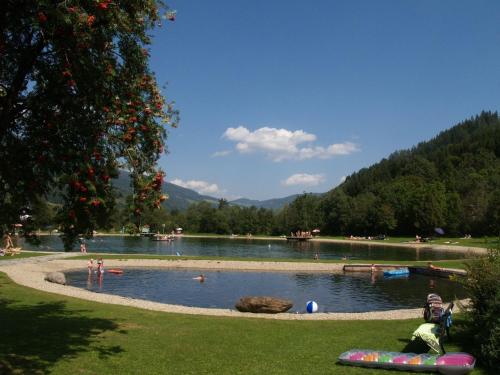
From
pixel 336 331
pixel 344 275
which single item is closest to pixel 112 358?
pixel 336 331

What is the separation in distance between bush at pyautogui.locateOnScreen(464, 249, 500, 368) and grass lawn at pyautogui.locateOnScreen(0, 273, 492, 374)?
2.00ft

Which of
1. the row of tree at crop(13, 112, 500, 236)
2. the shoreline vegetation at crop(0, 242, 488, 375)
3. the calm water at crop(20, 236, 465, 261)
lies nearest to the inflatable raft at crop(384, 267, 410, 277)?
the calm water at crop(20, 236, 465, 261)

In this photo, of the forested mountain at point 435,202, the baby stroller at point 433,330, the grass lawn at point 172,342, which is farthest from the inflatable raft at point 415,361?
the forested mountain at point 435,202

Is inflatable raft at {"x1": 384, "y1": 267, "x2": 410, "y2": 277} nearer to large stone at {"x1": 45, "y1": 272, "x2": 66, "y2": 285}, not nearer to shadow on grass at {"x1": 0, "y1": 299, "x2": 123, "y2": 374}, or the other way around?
large stone at {"x1": 45, "y1": 272, "x2": 66, "y2": 285}

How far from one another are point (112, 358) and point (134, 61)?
8.14 meters

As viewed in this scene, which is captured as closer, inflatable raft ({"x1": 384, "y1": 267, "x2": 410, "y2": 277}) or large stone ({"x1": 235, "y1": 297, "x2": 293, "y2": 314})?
large stone ({"x1": 235, "y1": 297, "x2": 293, "y2": 314})

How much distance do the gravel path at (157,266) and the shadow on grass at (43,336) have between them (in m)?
5.82

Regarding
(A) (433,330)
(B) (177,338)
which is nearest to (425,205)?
(A) (433,330)

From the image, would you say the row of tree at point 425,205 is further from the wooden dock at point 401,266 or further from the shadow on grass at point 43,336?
the shadow on grass at point 43,336

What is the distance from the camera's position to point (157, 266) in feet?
170

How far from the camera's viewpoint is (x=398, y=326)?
1927 cm

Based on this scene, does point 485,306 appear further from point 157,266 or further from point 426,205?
point 426,205

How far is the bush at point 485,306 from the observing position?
37.3 feet

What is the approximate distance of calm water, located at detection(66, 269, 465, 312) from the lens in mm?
32500
